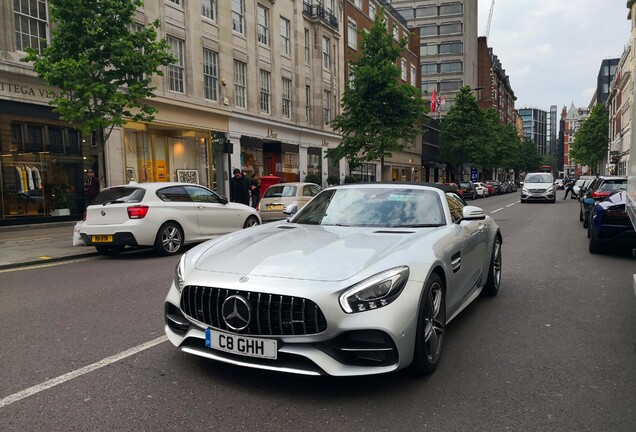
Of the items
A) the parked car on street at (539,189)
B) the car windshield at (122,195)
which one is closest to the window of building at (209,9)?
the car windshield at (122,195)

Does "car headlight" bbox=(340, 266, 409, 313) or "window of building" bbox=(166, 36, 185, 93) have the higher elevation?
"window of building" bbox=(166, 36, 185, 93)

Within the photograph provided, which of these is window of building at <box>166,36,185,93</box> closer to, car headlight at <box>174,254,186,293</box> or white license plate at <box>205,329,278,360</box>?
car headlight at <box>174,254,186,293</box>

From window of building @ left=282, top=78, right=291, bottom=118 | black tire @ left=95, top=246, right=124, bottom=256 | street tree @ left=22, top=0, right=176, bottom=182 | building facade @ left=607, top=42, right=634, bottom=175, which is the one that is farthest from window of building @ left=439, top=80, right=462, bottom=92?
black tire @ left=95, top=246, right=124, bottom=256

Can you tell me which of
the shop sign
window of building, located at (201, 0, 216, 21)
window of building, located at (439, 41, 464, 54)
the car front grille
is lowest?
the car front grille

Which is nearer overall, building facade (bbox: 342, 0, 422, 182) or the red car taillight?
the red car taillight

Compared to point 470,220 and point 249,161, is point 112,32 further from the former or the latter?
point 249,161

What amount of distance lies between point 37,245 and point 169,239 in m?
4.03

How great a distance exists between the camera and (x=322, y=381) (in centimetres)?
338

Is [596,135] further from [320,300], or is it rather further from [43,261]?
[320,300]

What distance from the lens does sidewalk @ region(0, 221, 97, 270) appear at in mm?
9555

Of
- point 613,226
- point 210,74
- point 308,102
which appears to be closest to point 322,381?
point 613,226

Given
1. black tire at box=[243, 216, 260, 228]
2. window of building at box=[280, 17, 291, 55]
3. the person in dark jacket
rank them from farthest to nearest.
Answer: window of building at box=[280, 17, 291, 55] → the person in dark jacket → black tire at box=[243, 216, 260, 228]

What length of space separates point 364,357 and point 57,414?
73.8 inches

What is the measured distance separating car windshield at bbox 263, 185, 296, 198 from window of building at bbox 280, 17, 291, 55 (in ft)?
50.3
